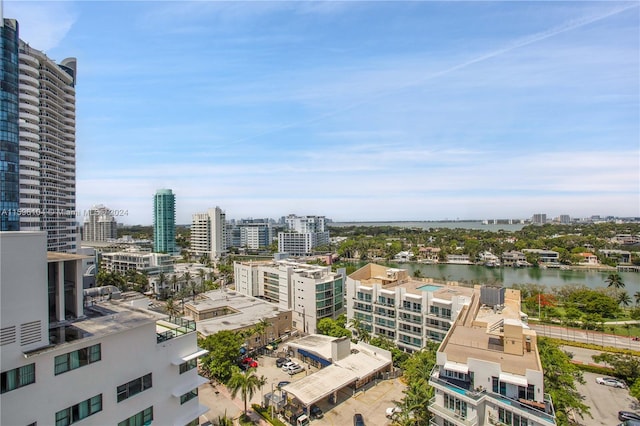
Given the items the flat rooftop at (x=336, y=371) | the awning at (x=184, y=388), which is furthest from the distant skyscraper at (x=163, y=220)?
the awning at (x=184, y=388)

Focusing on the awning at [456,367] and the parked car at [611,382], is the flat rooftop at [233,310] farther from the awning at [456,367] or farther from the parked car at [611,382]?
the parked car at [611,382]

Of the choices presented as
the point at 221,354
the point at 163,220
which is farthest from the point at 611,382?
the point at 163,220

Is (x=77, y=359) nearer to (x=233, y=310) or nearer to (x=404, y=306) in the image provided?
(x=404, y=306)

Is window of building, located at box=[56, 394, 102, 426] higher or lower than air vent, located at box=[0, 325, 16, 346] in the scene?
lower

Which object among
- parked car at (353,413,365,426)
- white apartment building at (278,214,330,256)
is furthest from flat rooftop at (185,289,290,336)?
white apartment building at (278,214,330,256)

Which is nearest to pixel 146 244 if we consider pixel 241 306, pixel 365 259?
pixel 365 259

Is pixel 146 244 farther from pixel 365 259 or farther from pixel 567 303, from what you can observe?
pixel 567 303

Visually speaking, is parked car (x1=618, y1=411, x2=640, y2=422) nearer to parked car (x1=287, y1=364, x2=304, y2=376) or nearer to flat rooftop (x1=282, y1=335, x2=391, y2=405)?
flat rooftop (x1=282, y1=335, x2=391, y2=405)

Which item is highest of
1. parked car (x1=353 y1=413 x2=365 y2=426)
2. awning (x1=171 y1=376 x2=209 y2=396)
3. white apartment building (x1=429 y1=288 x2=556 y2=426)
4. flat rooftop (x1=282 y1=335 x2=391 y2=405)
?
awning (x1=171 y1=376 x2=209 y2=396)
